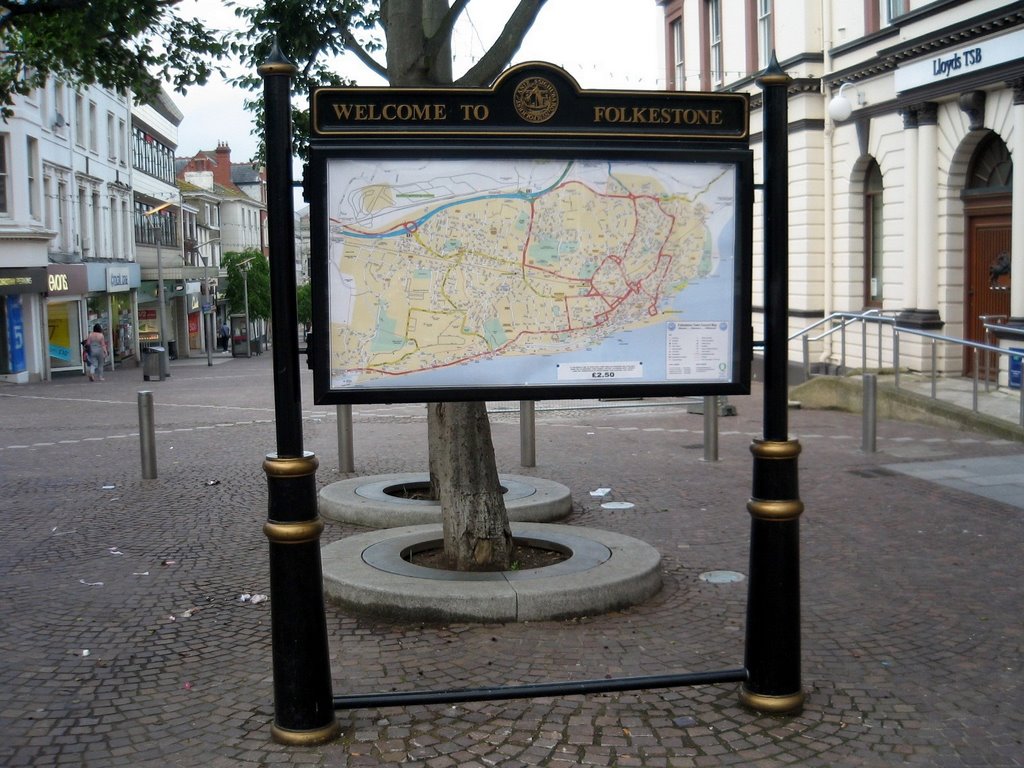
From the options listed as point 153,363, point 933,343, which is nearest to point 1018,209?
point 933,343

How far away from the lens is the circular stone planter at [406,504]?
9.27 meters

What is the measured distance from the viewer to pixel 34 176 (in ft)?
120

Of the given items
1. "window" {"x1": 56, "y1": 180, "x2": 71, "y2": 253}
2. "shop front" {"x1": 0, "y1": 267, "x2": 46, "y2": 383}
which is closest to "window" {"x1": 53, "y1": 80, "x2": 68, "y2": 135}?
"window" {"x1": 56, "y1": 180, "x2": 71, "y2": 253}

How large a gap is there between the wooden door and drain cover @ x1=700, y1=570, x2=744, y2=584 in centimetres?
1122

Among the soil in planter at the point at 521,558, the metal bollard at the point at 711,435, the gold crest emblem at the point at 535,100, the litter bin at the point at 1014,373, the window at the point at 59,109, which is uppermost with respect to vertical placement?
the window at the point at 59,109

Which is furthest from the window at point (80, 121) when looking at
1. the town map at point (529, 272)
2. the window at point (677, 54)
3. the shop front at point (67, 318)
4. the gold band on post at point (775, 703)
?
the gold band on post at point (775, 703)

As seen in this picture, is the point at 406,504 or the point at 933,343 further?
the point at 933,343

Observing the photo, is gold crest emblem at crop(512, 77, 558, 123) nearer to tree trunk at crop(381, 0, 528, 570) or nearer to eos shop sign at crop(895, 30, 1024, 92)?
tree trunk at crop(381, 0, 528, 570)

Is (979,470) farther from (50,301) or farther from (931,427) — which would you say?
(50,301)

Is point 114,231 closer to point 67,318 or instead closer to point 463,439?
point 67,318

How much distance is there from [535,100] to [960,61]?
14747mm

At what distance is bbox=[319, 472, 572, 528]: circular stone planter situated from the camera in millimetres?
9273

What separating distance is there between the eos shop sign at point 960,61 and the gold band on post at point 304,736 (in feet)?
49.5

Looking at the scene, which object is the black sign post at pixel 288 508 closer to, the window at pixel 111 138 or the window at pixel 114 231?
the window at pixel 114 231
